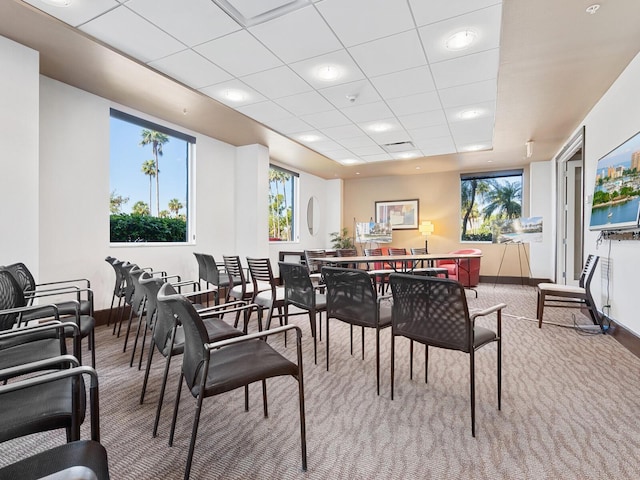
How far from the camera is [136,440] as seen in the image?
1799 millimetres

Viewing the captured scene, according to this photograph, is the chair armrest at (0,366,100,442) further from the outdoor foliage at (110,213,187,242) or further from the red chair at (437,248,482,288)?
the red chair at (437,248,482,288)

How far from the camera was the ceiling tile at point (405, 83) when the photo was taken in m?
3.58

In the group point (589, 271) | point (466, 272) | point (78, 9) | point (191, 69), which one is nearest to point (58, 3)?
point (78, 9)

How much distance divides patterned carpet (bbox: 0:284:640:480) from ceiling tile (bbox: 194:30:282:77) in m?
2.84

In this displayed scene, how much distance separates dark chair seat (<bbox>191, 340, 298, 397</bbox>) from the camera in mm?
1442

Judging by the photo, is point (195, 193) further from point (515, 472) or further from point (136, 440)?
point (515, 472)

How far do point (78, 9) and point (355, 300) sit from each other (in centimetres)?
307

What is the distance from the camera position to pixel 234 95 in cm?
415

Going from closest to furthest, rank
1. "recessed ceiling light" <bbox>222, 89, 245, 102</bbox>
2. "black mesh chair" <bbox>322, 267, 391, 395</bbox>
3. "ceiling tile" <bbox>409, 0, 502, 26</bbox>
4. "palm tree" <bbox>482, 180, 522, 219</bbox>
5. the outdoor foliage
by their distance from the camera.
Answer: "black mesh chair" <bbox>322, 267, 391, 395</bbox>
"ceiling tile" <bbox>409, 0, 502, 26</bbox>
"recessed ceiling light" <bbox>222, 89, 245, 102</bbox>
the outdoor foliage
"palm tree" <bbox>482, 180, 522, 219</bbox>

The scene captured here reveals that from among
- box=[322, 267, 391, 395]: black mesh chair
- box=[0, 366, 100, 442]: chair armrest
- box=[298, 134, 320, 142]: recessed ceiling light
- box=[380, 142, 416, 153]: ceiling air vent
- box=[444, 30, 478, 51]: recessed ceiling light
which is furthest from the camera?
box=[380, 142, 416, 153]: ceiling air vent

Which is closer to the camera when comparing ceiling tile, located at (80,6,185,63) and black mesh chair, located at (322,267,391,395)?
black mesh chair, located at (322,267,391,395)

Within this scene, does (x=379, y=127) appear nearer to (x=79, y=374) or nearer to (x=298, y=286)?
(x=298, y=286)

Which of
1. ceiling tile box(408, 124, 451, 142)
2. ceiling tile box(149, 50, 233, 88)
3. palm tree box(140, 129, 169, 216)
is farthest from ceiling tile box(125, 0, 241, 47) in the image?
ceiling tile box(408, 124, 451, 142)

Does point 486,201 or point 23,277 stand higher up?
point 486,201
